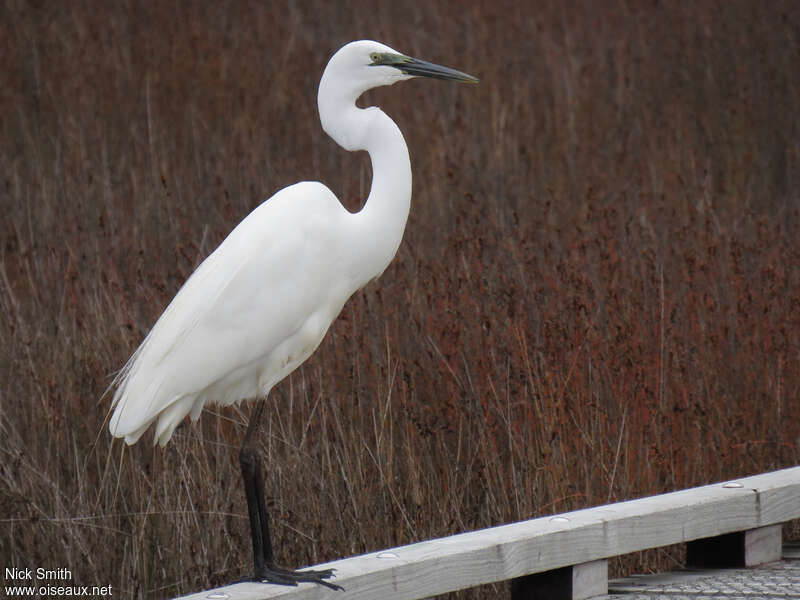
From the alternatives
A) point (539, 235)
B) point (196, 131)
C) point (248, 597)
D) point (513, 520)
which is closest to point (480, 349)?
point (513, 520)

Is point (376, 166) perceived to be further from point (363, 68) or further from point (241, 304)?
point (241, 304)

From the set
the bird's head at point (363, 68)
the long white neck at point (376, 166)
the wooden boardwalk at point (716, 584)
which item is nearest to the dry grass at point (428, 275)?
the wooden boardwalk at point (716, 584)

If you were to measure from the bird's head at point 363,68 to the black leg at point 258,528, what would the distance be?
69 centimetres

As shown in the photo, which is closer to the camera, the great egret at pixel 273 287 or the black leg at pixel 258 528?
the black leg at pixel 258 528

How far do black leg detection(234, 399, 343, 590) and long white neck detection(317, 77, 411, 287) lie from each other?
0.41 metres

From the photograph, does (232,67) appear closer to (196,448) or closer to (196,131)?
(196,131)

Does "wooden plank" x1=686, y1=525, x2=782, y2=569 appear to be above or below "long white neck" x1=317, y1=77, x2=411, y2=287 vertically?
below

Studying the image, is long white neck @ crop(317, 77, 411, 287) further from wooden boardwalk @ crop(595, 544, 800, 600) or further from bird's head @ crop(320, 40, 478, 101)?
wooden boardwalk @ crop(595, 544, 800, 600)

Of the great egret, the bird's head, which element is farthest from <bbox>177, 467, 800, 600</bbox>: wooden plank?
the bird's head

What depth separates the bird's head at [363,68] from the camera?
2.68 meters

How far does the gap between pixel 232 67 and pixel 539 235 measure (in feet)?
8.73

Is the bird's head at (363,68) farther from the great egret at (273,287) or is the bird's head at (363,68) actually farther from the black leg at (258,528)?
the black leg at (258,528)

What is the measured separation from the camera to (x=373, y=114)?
266cm

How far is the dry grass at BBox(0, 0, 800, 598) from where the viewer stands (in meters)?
3.24
